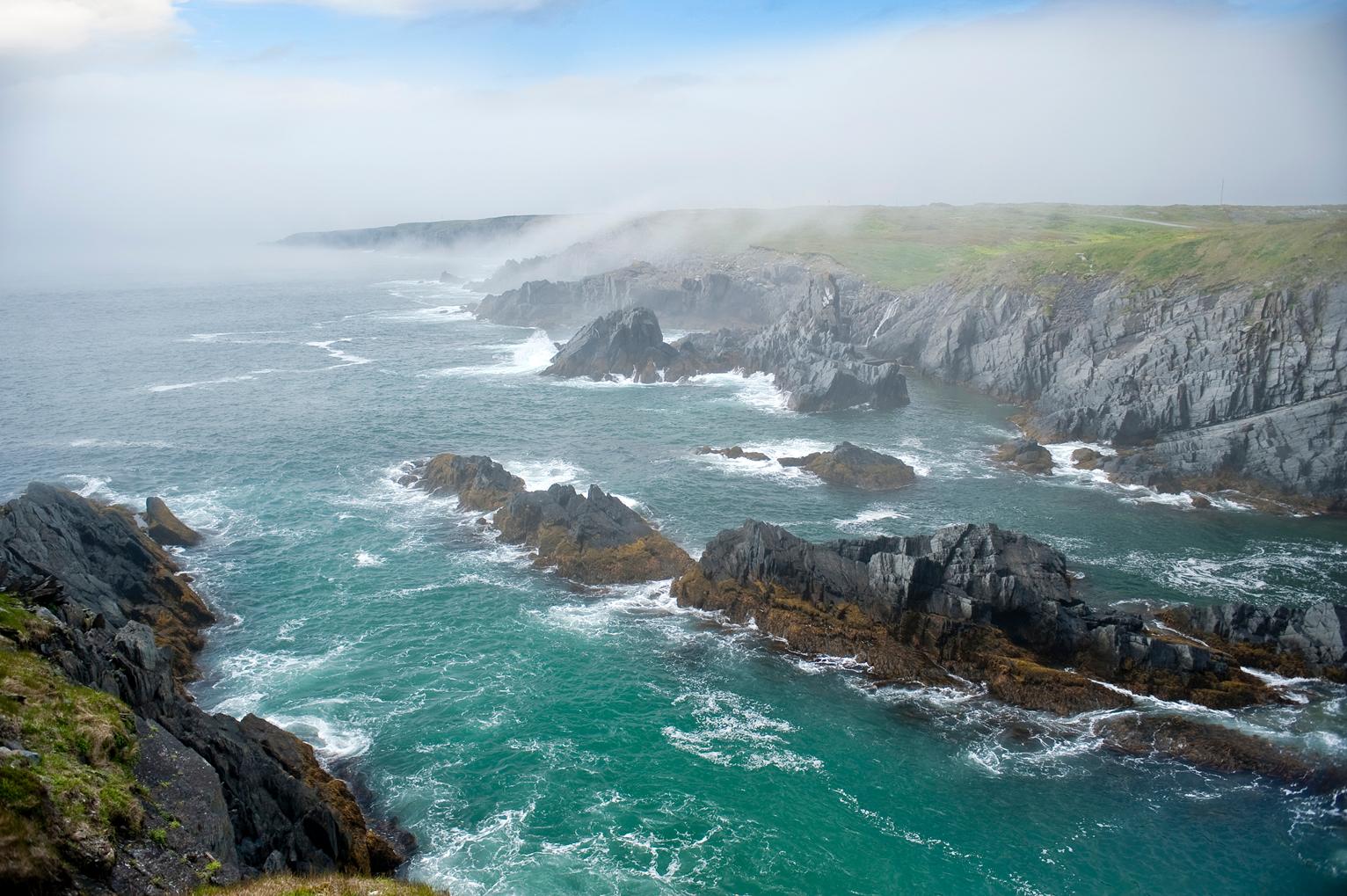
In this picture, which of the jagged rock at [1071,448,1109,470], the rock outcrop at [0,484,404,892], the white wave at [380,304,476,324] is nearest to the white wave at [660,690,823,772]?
the rock outcrop at [0,484,404,892]

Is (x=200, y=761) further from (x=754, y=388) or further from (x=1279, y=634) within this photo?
(x=754, y=388)

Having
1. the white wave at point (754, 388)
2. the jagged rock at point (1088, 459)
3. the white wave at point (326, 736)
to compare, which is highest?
the white wave at point (754, 388)

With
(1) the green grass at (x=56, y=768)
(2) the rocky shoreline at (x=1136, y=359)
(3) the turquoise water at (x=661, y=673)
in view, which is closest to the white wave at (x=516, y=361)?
(3) the turquoise water at (x=661, y=673)

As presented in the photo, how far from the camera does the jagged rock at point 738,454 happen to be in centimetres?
7313

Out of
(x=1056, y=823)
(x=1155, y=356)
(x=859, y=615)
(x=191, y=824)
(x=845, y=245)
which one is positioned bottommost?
(x=1056, y=823)

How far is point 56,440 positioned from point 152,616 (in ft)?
147

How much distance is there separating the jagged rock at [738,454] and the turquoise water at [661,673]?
11.1ft

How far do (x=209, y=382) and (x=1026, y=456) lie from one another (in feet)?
306

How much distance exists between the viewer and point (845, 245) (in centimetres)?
15850

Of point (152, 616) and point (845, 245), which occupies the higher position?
point (845, 245)

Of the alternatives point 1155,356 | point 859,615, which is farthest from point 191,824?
point 1155,356

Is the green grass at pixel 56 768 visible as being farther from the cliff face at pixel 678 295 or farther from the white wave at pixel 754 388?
the cliff face at pixel 678 295

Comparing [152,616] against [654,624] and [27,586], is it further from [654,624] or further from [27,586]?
[654,624]

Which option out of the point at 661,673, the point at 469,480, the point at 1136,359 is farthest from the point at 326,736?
the point at 1136,359
